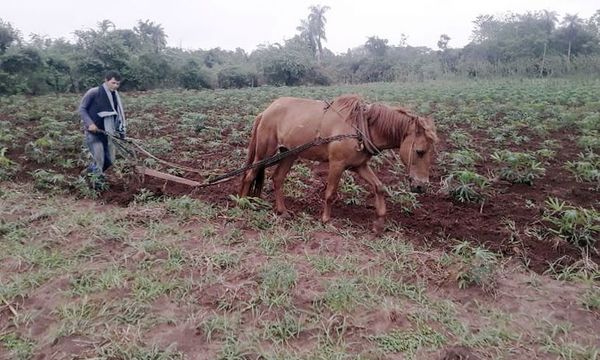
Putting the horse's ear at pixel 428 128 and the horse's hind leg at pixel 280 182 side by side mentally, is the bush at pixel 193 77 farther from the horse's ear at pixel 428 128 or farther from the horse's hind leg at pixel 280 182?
the horse's ear at pixel 428 128

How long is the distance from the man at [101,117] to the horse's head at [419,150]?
405cm

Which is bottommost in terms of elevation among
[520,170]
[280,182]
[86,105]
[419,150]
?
[520,170]

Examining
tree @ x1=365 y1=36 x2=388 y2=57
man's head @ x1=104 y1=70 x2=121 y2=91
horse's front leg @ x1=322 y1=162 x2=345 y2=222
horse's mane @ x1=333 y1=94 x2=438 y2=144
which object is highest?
tree @ x1=365 y1=36 x2=388 y2=57

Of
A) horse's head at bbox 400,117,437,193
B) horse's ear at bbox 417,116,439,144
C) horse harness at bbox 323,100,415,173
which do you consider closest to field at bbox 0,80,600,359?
horse's head at bbox 400,117,437,193

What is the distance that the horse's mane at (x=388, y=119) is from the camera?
4676 millimetres

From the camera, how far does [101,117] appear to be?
6.23 m

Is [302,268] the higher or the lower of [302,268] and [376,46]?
the lower

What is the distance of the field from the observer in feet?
10.4

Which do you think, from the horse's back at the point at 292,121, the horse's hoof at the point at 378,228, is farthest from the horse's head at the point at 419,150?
the horse's back at the point at 292,121

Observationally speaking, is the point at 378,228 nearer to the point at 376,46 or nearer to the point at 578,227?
the point at 578,227

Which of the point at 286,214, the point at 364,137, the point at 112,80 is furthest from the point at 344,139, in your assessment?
the point at 112,80

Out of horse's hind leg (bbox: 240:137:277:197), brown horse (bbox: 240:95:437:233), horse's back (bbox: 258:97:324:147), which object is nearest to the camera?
brown horse (bbox: 240:95:437:233)

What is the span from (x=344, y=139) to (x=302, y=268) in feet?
5.44

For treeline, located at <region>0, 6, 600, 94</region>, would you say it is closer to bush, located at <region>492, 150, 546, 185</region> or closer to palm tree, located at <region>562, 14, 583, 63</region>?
palm tree, located at <region>562, 14, 583, 63</region>
